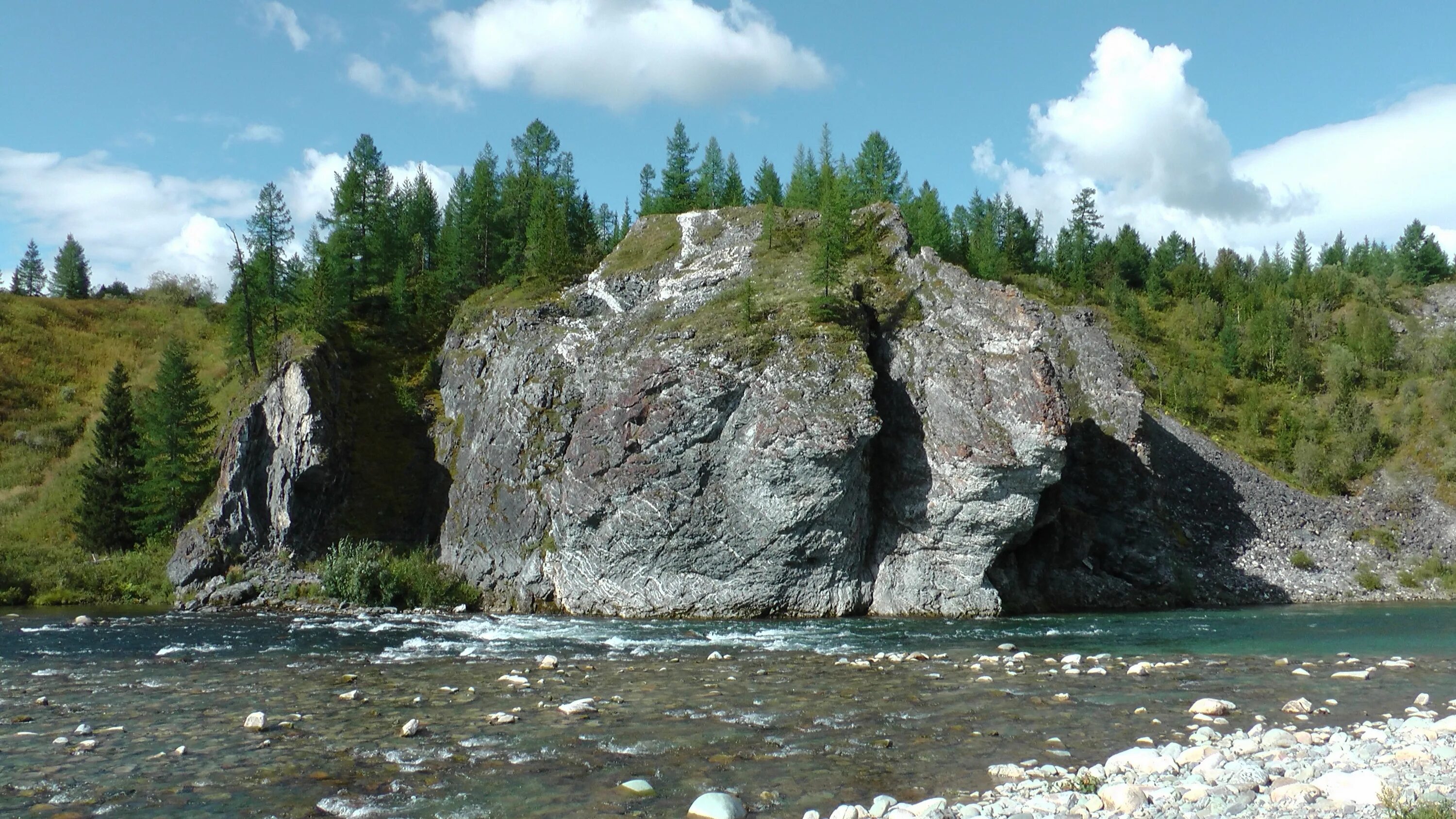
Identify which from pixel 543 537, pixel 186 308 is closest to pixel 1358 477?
pixel 543 537

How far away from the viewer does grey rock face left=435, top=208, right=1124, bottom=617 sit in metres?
37.6

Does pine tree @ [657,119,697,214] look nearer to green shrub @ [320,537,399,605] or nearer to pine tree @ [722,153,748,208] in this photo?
pine tree @ [722,153,748,208]

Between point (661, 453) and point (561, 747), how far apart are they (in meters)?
25.8

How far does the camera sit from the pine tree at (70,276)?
98250mm

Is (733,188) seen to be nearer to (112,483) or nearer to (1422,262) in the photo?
(112,483)

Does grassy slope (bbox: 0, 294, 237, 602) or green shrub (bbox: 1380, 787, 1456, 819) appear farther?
grassy slope (bbox: 0, 294, 237, 602)

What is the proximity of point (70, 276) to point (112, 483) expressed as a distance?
6438 cm

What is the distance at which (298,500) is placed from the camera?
1825 inches

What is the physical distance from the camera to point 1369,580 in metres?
52.4

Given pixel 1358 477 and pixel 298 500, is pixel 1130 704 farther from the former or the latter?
pixel 1358 477

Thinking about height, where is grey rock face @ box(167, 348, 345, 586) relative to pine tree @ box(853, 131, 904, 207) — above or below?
below

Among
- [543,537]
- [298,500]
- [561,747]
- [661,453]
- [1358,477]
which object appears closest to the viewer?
[561,747]

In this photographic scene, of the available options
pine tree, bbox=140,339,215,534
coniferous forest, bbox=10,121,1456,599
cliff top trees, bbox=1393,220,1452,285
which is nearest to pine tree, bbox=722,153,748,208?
coniferous forest, bbox=10,121,1456,599

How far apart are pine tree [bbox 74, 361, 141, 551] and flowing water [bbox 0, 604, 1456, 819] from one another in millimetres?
21374
